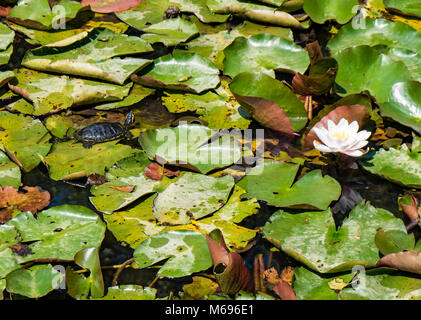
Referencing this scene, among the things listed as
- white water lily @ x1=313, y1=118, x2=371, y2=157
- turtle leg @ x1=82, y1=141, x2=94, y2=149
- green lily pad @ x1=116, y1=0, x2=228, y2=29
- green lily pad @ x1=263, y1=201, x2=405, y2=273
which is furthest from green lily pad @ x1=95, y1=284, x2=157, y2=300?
green lily pad @ x1=116, y1=0, x2=228, y2=29

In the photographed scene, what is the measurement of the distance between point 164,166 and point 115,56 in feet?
3.29

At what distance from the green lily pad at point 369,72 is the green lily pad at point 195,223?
3.19 feet

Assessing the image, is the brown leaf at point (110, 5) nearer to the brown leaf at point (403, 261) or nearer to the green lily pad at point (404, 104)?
the green lily pad at point (404, 104)

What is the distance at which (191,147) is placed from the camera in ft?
8.07

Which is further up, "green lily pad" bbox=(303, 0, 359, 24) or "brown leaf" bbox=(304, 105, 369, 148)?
"green lily pad" bbox=(303, 0, 359, 24)

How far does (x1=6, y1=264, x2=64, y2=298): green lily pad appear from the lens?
1.82 m

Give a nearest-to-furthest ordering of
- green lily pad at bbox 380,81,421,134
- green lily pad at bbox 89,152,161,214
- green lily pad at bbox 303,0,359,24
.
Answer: green lily pad at bbox 89,152,161,214
green lily pad at bbox 380,81,421,134
green lily pad at bbox 303,0,359,24

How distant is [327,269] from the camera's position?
1.88 metres

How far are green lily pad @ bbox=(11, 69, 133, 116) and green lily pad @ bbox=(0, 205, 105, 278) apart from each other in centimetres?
78

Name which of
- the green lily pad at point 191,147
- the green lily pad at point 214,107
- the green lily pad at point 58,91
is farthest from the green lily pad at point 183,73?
the green lily pad at point 191,147

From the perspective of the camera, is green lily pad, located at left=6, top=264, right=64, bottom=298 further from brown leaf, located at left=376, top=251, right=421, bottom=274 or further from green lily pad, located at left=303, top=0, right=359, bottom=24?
green lily pad, located at left=303, top=0, right=359, bottom=24

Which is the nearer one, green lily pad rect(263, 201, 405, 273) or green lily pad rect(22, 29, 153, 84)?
green lily pad rect(263, 201, 405, 273)

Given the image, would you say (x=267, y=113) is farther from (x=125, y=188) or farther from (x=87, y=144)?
(x=87, y=144)
